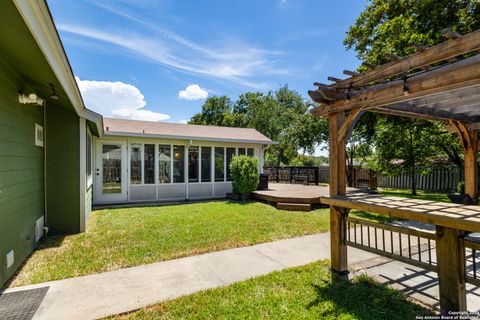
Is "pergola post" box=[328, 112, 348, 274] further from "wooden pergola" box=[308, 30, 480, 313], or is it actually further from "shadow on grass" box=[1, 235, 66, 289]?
"shadow on grass" box=[1, 235, 66, 289]

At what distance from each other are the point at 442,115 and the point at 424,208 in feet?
7.92

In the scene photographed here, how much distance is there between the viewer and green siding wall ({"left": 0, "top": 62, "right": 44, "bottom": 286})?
3064 millimetres

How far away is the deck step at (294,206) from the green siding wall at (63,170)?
18.4 feet

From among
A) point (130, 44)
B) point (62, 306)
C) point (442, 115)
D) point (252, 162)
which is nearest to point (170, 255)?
point (62, 306)

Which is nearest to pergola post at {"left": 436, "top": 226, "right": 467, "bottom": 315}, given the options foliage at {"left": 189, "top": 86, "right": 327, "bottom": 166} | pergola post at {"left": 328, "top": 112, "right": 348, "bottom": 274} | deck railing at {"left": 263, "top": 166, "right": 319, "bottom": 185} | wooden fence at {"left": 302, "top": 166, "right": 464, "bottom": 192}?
pergola post at {"left": 328, "top": 112, "right": 348, "bottom": 274}

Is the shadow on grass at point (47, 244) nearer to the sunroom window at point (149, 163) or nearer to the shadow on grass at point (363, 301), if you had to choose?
the shadow on grass at point (363, 301)

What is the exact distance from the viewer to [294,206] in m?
7.96

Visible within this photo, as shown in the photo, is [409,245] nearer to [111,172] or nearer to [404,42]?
[404,42]

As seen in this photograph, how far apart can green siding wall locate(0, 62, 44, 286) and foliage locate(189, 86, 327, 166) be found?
63.0ft

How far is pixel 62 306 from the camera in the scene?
2637mm

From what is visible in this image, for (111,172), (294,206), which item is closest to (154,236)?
(294,206)

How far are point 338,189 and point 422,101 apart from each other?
1714 millimetres

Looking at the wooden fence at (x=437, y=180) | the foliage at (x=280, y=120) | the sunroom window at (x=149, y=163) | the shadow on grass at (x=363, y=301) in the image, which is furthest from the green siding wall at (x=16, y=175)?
the foliage at (x=280, y=120)

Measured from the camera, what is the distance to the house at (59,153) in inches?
114
